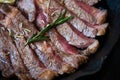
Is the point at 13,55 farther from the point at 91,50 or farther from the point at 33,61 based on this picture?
the point at 91,50

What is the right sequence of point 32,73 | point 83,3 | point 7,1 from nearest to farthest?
point 32,73, point 7,1, point 83,3

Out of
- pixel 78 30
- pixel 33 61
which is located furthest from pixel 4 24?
pixel 78 30

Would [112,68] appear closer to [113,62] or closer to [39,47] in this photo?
[113,62]

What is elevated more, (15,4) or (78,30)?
(15,4)

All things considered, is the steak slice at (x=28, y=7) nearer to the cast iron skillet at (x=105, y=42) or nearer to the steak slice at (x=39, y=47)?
the steak slice at (x=39, y=47)

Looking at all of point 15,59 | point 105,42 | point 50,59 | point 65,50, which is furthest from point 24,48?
point 105,42

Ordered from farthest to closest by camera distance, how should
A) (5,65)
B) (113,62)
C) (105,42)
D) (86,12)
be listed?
(113,62), (86,12), (105,42), (5,65)
